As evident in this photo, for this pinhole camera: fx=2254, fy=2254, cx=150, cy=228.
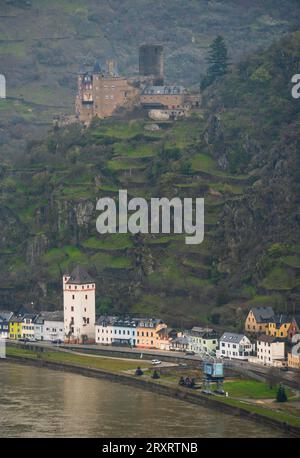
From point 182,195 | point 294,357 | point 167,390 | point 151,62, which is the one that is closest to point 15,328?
point 182,195

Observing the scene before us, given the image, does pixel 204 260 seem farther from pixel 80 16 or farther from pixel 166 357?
pixel 80 16

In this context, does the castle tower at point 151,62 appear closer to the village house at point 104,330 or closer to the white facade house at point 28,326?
the white facade house at point 28,326

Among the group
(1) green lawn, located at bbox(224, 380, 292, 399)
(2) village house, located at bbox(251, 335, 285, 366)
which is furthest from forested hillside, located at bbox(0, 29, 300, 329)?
(1) green lawn, located at bbox(224, 380, 292, 399)

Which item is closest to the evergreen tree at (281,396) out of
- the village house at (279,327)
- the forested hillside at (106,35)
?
the village house at (279,327)

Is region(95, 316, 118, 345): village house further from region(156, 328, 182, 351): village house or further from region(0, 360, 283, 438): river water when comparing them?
region(0, 360, 283, 438): river water

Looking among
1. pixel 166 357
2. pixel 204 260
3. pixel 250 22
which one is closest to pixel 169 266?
pixel 204 260
